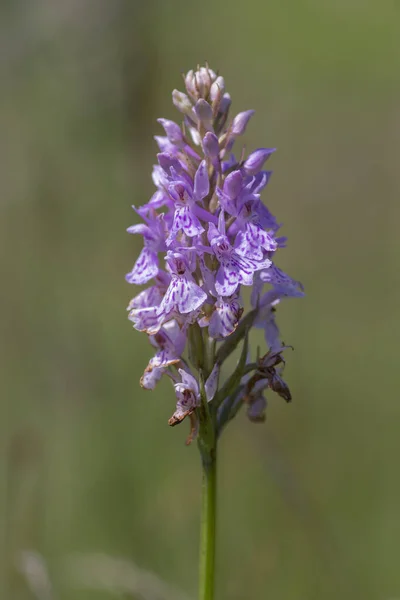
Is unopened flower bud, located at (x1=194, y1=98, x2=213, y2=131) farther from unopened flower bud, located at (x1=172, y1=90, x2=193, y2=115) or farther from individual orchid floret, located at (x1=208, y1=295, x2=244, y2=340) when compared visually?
individual orchid floret, located at (x1=208, y1=295, x2=244, y2=340)

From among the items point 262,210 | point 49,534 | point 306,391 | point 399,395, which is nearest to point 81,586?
point 49,534

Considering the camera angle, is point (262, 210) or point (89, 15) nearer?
point (262, 210)

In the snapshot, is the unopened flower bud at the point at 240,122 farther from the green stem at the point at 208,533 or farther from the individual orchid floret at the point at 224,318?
the green stem at the point at 208,533

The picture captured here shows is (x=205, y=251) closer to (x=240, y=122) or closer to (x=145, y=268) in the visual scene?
(x=145, y=268)

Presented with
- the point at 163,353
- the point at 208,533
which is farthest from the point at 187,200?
the point at 208,533

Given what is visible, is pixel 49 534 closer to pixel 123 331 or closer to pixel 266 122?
pixel 123 331

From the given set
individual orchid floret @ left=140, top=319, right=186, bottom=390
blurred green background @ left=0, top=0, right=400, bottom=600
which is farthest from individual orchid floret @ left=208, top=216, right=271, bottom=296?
blurred green background @ left=0, top=0, right=400, bottom=600

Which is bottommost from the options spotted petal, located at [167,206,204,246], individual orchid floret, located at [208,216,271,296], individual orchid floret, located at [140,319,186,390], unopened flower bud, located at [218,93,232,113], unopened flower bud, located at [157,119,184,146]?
individual orchid floret, located at [140,319,186,390]
